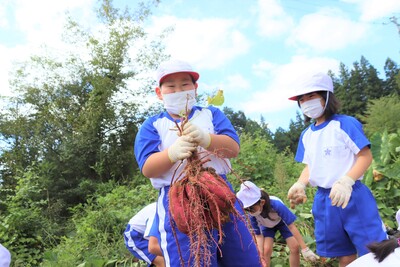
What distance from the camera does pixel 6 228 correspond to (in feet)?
22.1

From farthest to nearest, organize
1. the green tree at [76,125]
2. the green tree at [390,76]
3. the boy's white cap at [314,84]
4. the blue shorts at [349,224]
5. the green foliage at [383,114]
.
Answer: the green tree at [390,76] < the green foliage at [383,114] < the green tree at [76,125] < the boy's white cap at [314,84] < the blue shorts at [349,224]

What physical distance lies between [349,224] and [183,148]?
1.26m

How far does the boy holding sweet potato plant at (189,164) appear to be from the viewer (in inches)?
69.3

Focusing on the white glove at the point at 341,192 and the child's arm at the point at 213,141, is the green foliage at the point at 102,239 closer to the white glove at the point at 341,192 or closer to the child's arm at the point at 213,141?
the white glove at the point at 341,192

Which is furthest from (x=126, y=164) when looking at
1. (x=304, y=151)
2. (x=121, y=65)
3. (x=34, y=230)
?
(x=304, y=151)

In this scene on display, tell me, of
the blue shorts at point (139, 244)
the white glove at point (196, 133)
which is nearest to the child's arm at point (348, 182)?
the white glove at point (196, 133)

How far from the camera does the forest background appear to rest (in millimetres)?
5254

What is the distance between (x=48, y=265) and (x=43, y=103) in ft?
41.4

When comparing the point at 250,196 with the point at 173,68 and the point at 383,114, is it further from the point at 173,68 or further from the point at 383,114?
the point at 383,114

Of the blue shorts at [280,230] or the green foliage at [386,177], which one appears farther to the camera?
the green foliage at [386,177]

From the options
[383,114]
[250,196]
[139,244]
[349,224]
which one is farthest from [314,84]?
[383,114]

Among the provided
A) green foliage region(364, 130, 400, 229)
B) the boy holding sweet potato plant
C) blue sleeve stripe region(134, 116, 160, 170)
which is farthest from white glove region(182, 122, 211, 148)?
green foliage region(364, 130, 400, 229)

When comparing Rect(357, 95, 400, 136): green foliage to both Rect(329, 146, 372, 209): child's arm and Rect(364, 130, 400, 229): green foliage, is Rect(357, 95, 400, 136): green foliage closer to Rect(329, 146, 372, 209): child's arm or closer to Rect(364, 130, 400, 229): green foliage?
Rect(364, 130, 400, 229): green foliage

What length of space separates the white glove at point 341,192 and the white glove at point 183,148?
0.93 meters
